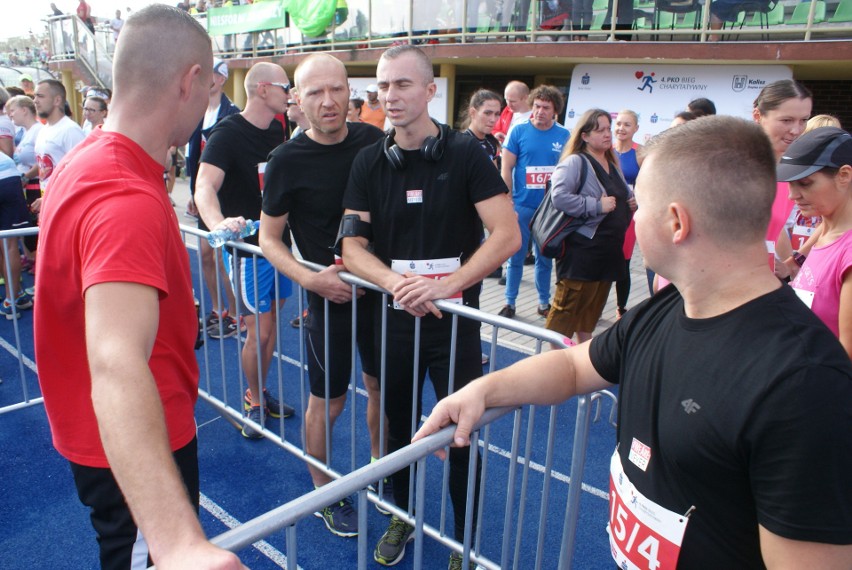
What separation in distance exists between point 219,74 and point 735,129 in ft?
15.8

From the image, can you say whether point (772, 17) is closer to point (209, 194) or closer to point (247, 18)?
point (209, 194)

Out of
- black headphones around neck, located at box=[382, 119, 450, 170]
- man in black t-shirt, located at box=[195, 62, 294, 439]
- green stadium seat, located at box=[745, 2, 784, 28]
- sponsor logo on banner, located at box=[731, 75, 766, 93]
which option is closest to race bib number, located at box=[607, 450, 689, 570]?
black headphones around neck, located at box=[382, 119, 450, 170]

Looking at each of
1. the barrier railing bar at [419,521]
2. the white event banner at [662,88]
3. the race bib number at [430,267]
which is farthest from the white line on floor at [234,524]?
the white event banner at [662,88]

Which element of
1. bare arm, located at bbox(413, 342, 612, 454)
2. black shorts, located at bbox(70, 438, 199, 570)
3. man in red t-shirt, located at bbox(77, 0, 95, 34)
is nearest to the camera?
bare arm, located at bbox(413, 342, 612, 454)

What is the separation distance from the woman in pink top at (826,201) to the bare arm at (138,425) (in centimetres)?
224

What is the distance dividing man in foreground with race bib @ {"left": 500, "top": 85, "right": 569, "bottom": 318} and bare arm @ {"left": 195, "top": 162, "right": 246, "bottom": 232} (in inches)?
118

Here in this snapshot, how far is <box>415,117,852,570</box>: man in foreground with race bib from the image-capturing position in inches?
40.0

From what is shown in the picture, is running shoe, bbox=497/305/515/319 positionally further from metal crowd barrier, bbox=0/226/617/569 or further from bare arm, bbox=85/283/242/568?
bare arm, bbox=85/283/242/568

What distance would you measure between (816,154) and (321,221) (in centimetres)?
218

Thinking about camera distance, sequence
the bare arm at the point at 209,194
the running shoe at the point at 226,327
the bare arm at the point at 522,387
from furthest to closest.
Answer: the running shoe at the point at 226,327, the bare arm at the point at 209,194, the bare arm at the point at 522,387

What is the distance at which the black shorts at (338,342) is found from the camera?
3084mm

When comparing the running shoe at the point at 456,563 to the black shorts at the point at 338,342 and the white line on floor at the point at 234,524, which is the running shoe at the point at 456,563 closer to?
the white line on floor at the point at 234,524

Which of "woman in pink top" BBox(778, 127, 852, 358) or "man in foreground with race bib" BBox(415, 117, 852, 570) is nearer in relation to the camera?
"man in foreground with race bib" BBox(415, 117, 852, 570)

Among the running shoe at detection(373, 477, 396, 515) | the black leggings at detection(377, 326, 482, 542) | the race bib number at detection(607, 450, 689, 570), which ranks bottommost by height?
the running shoe at detection(373, 477, 396, 515)
